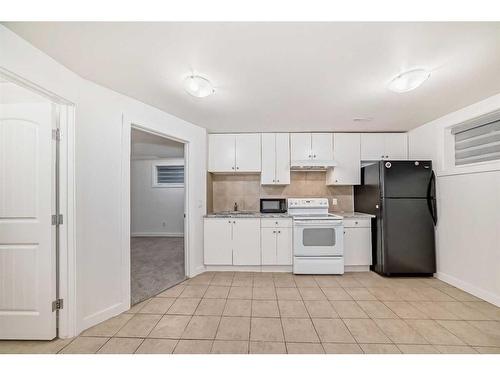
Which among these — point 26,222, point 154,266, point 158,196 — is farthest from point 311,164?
point 158,196

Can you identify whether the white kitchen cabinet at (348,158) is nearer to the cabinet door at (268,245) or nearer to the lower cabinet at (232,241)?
the cabinet door at (268,245)

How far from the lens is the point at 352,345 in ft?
5.68

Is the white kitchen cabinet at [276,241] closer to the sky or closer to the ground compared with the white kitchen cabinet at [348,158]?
closer to the ground

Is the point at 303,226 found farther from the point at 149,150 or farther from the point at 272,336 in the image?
the point at 149,150

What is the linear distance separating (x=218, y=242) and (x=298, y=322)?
5.58ft

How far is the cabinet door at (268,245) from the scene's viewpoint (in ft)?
11.1

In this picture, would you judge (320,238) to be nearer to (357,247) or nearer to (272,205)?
(357,247)

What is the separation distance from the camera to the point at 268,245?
338cm

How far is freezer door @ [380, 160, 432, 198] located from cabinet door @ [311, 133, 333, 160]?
2.75ft

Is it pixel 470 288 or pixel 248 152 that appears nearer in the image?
pixel 470 288

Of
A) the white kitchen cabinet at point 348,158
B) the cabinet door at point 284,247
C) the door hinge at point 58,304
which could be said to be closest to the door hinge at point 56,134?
the door hinge at point 58,304

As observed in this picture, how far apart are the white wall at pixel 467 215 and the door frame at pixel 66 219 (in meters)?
4.07
